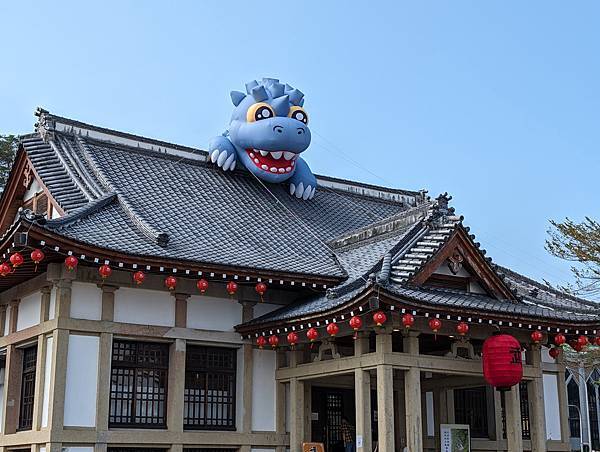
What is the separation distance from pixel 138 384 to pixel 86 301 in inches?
73.0

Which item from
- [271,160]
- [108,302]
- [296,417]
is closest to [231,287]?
[108,302]

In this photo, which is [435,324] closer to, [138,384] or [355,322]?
[355,322]

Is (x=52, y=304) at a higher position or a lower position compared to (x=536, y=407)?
higher

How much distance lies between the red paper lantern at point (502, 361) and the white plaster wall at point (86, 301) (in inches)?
275

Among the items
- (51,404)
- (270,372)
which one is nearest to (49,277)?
(51,404)

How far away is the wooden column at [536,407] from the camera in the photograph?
578 inches

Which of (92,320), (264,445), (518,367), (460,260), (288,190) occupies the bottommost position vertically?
(264,445)

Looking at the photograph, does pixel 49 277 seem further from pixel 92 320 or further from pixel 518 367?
pixel 518 367

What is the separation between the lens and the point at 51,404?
13.2 m

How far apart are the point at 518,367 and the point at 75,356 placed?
305 inches

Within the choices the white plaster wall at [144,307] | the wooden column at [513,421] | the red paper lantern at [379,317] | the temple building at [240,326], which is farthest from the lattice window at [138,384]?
the wooden column at [513,421]

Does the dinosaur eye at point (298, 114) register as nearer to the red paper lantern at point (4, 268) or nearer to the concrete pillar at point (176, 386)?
the concrete pillar at point (176, 386)

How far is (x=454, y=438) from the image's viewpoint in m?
15.3

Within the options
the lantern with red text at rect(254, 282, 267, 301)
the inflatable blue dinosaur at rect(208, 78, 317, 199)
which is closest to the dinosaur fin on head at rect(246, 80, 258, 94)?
the inflatable blue dinosaur at rect(208, 78, 317, 199)
